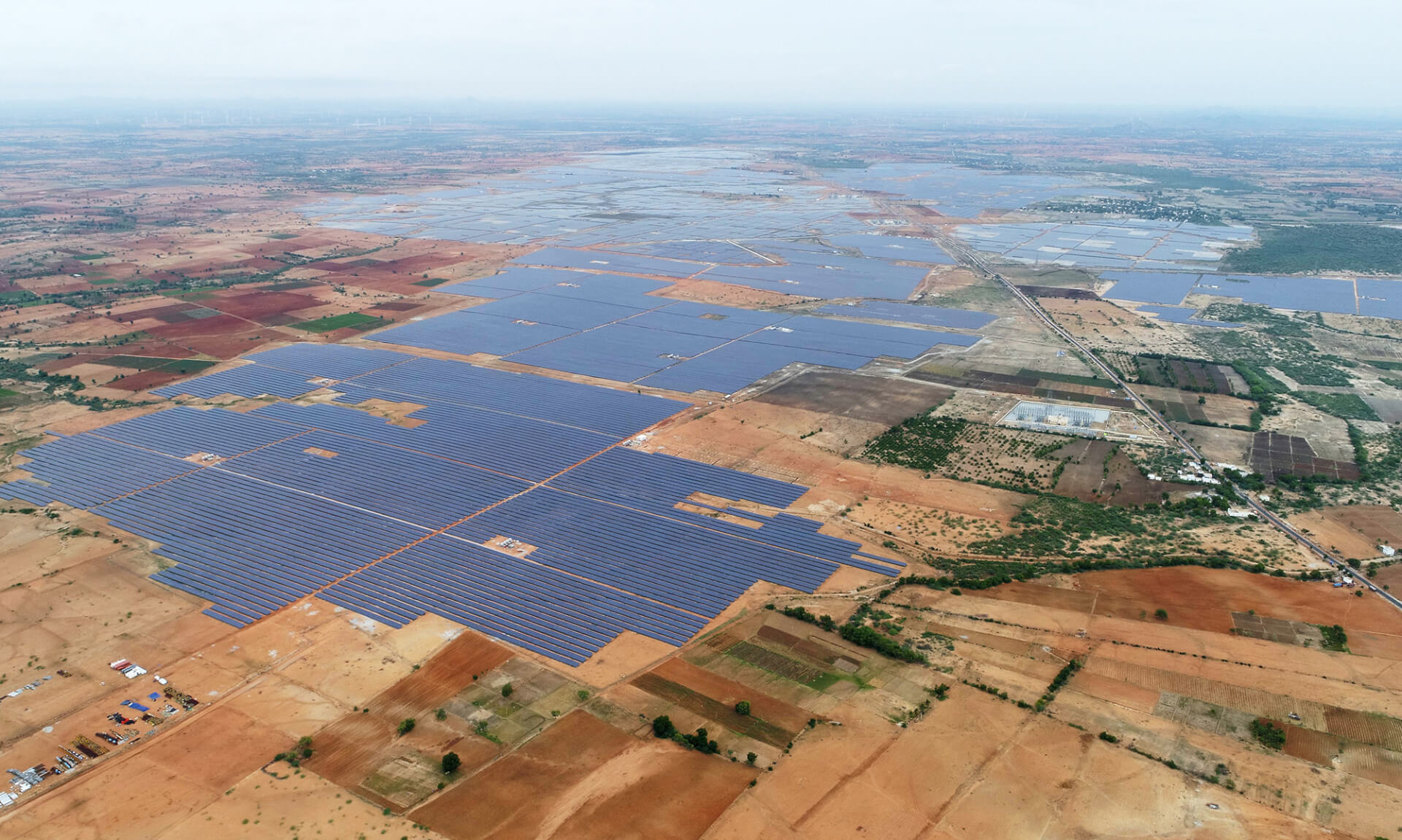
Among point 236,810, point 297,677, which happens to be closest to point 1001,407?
point 297,677

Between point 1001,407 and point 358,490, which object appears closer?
point 358,490

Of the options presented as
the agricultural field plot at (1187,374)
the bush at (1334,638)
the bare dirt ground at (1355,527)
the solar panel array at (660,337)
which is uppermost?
the solar panel array at (660,337)

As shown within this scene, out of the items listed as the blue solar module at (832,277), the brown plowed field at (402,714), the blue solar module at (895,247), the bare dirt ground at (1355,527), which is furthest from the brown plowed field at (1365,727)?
the blue solar module at (895,247)

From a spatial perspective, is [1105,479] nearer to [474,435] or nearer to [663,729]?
[663,729]

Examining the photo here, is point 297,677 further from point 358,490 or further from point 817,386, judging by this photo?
point 817,386

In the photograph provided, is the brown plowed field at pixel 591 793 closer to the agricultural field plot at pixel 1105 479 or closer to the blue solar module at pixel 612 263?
the agricultural field plot at pixel 1105 479
